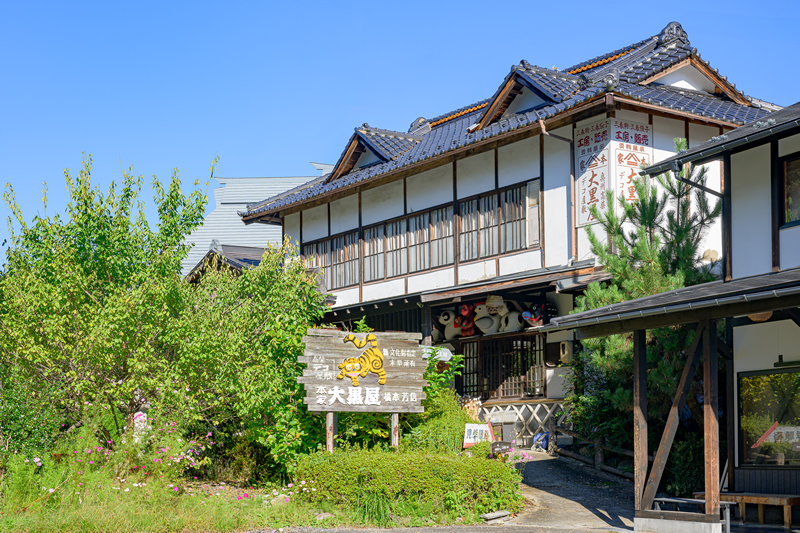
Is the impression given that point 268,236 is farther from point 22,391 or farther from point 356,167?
point 22,391

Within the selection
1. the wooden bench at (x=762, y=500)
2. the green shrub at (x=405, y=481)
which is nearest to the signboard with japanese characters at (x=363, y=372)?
the green shrub at (x=405, y=481)

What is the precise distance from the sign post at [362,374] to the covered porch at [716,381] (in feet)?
8.23

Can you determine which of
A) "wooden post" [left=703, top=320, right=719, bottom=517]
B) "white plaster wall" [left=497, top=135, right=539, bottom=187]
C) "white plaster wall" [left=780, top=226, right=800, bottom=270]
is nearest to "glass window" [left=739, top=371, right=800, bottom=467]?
"white plaster wall" [left=780, top=226, right=800, bottom=270]

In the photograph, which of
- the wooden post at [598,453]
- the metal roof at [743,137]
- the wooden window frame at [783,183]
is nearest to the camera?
the metal roof at [743,137]

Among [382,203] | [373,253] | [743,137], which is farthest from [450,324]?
[743,137]

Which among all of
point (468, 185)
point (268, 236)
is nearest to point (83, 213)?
point (468, 185)

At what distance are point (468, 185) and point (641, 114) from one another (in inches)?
181

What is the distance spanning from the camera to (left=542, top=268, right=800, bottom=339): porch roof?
9.57m

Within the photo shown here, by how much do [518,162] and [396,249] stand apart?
4639 millimetres

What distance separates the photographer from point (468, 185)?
20312 millimetres

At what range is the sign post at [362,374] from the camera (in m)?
12.6

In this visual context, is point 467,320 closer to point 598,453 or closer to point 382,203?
point 382,203

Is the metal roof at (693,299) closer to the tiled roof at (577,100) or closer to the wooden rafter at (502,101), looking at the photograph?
the tiled roof at (577,100)

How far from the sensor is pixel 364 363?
42.7 ft
